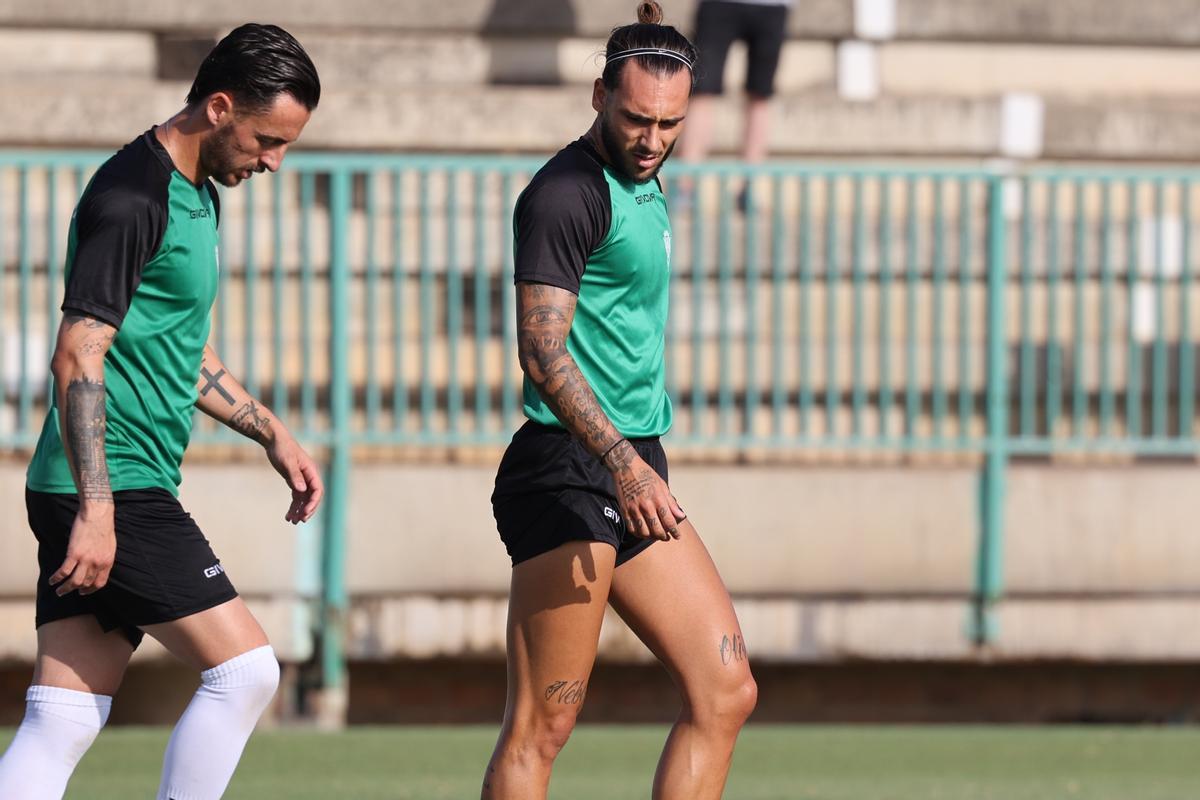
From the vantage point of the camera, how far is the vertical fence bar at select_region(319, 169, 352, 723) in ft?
26.6

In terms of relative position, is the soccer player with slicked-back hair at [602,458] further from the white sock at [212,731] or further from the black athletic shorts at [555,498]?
the white sock at [212,731]

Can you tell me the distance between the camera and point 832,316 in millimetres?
8445

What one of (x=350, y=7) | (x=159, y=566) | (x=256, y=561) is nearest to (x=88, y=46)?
(x=350, y=7)

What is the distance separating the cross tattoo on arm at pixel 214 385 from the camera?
4.49 meters

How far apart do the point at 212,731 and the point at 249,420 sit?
0.77 m

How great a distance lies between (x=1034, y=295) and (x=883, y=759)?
2.47 meters

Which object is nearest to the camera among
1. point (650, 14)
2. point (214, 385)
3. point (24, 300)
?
point (650, 14)

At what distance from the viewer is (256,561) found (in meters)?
8.03

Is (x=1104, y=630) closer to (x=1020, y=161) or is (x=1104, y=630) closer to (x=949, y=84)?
(x=1020, y=161)

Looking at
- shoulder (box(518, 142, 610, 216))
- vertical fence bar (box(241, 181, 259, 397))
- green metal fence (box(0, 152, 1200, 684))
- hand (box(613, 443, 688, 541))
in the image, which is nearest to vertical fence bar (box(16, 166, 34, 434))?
green metal fence (box(0, 152, 1200, 684))

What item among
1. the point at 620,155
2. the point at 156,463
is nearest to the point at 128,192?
the point at 156,463

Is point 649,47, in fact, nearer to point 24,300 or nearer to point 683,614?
point 683,614

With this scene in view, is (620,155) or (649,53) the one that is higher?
(649,53)

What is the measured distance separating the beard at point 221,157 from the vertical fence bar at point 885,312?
4764mm
